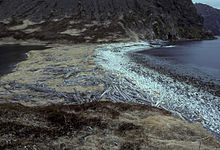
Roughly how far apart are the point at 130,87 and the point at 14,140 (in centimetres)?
1060

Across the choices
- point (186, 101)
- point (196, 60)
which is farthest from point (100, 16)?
point (186, 101)

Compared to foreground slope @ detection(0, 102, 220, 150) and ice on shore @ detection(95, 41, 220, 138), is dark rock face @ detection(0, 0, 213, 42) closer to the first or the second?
ice on shore @ detection(95, 41, 220, 138)

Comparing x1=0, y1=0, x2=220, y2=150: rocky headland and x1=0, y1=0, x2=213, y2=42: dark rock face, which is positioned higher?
x1=0, y1=0, x2=213, y2=42: dark rock face

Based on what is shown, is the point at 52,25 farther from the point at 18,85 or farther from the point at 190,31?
the point at 190,31

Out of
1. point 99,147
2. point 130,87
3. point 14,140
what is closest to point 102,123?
point 99,147

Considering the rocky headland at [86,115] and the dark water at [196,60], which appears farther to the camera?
the dark water at [196,60]

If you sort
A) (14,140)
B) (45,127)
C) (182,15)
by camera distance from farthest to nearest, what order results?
(182,15) < (45,127) < (14,140)

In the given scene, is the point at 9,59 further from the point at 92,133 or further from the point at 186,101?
the point at 186,101

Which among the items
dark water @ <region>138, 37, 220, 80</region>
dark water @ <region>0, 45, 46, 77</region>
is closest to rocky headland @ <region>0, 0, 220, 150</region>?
dark water @ <region>0, 45, 46, 77</region>

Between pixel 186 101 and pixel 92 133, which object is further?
pixel 186 101

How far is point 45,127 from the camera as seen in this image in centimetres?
582

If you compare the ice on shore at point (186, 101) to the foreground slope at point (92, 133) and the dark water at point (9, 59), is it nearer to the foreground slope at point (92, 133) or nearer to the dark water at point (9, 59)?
the foreground slope at point (92, 133)

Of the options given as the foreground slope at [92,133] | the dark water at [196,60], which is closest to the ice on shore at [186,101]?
the foreground slope at [92,133]

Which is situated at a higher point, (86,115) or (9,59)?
(9,59)
